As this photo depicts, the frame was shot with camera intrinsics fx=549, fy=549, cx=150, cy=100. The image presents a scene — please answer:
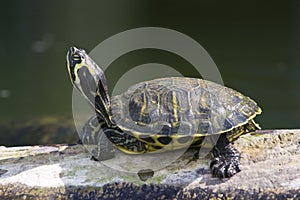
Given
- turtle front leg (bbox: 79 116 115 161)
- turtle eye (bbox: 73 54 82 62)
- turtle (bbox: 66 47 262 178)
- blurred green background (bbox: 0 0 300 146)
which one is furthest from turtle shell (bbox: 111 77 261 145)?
blurred green background (bbox: 0 0 300 146)

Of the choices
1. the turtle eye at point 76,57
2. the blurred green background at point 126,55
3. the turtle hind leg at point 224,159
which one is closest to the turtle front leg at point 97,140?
the turtle eye at point 76,57

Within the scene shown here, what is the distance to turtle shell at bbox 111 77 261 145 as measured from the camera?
2.52m

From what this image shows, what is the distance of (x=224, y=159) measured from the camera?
2.52 meters

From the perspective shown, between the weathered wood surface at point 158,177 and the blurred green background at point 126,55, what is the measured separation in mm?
1862

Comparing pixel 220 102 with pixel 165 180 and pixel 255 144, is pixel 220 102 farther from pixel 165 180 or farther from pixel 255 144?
pixel 165 180

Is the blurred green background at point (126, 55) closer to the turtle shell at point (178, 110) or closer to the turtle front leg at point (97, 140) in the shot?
the turtle front leg at point (97, 140)

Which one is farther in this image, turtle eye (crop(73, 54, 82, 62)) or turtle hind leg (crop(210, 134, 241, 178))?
turtle eye (crop(73, 54, 82, 62))

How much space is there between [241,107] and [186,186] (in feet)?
1.68

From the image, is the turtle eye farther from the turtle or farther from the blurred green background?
the blurred green background

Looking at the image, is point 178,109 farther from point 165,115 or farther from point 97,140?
Result: point 97,140

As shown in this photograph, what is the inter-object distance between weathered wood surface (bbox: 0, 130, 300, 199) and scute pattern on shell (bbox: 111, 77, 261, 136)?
0.58 ft

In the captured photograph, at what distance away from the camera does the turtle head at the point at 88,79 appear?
260cm

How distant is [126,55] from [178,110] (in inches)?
228

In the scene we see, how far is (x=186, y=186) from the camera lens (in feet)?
7.94
